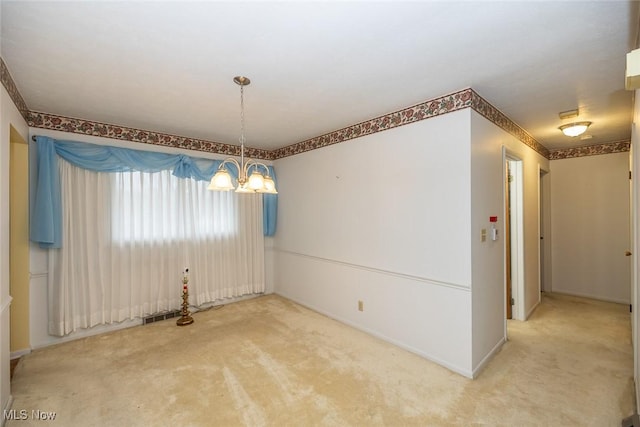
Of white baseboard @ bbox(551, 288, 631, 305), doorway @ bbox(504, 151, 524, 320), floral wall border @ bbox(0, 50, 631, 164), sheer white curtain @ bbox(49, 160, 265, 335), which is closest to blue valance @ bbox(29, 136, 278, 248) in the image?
sheer white curtain @ bbox(49, 160, 265, 335)


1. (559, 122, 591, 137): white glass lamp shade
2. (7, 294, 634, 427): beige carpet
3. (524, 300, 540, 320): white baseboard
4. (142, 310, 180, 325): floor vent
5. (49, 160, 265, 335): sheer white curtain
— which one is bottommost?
(7, 294, 634, 427): beige carpet

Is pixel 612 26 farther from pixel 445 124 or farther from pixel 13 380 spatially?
pixel 13 380

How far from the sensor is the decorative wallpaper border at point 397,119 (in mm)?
2449

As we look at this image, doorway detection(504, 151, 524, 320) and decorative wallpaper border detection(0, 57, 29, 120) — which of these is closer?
decorative wallpaper border detection(0, 57, 29, 120)

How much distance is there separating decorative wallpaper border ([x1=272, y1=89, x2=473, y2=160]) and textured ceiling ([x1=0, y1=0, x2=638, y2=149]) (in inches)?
4.6

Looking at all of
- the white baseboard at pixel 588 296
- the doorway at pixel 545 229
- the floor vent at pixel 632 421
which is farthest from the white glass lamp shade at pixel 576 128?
the white baseboard at pixel 588 296

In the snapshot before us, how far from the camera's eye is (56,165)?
2.95m

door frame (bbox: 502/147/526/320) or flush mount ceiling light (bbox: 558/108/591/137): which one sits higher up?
flush mount ceiling light (bbox: 558/108/591/137)

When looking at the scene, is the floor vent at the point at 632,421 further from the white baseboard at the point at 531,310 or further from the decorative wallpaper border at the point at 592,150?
the decorative wallpaper border at the point at 592,150

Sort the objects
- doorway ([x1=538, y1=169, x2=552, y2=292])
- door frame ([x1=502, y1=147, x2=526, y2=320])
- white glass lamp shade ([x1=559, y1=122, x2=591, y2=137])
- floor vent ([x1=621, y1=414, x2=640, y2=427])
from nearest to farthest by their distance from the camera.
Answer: floor vent ([x1=621, y1=414, x2=640, y2=427]) → white glass lamp shade ([x1=559, y1=122, x2=591, y2=137]) → door frame ([x1=502, y1=147, x2=526, y2=320]) → doorway ([x1=538, y1=169, x2=552, y2=292])

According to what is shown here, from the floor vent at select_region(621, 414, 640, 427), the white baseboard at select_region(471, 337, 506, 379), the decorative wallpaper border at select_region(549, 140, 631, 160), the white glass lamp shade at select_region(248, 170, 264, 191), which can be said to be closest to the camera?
the floor vent at select_region(621, 414, 640, 427)

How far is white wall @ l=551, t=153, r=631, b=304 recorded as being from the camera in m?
4.19

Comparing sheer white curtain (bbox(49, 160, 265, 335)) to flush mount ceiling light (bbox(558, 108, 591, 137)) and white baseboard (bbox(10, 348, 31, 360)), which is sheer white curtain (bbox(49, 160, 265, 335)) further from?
flush mount ceiling light (bbox(558, 108, 591, 137))

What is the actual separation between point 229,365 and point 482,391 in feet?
7.21
